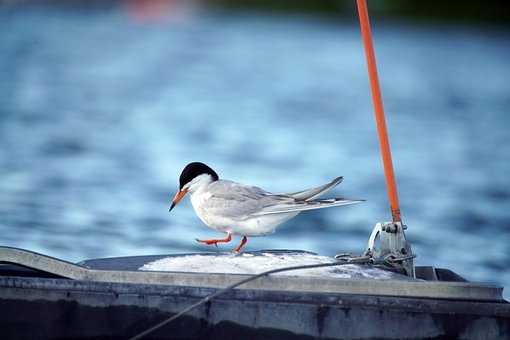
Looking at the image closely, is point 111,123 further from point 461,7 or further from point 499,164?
point 461,7

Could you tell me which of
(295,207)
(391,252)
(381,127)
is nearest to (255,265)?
(295,207)

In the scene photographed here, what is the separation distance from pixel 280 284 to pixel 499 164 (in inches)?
595

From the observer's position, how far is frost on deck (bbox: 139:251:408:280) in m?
7.75

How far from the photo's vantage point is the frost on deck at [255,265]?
25.4 feet

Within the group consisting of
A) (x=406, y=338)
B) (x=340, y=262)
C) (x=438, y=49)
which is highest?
(x=438, y=49)

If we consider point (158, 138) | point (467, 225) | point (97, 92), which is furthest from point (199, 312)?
point (97, 92)

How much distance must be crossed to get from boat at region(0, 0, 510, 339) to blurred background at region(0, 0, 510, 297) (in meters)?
4.66

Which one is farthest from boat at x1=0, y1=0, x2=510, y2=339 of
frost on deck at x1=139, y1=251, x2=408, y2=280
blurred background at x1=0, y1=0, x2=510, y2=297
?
blurred background at x1=0, y1=0, x2=510, y2=297

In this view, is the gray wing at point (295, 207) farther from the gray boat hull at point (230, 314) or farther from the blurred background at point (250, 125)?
the blurred background at point (250, 125)

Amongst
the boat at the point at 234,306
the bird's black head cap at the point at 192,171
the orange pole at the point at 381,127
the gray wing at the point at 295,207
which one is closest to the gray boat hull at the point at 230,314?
the boat at the point at 234,306

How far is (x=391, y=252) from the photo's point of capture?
8.34 meters

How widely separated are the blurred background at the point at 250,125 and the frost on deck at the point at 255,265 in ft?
13.8

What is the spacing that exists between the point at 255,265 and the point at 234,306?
0.62m

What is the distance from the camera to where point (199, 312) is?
7.31m
